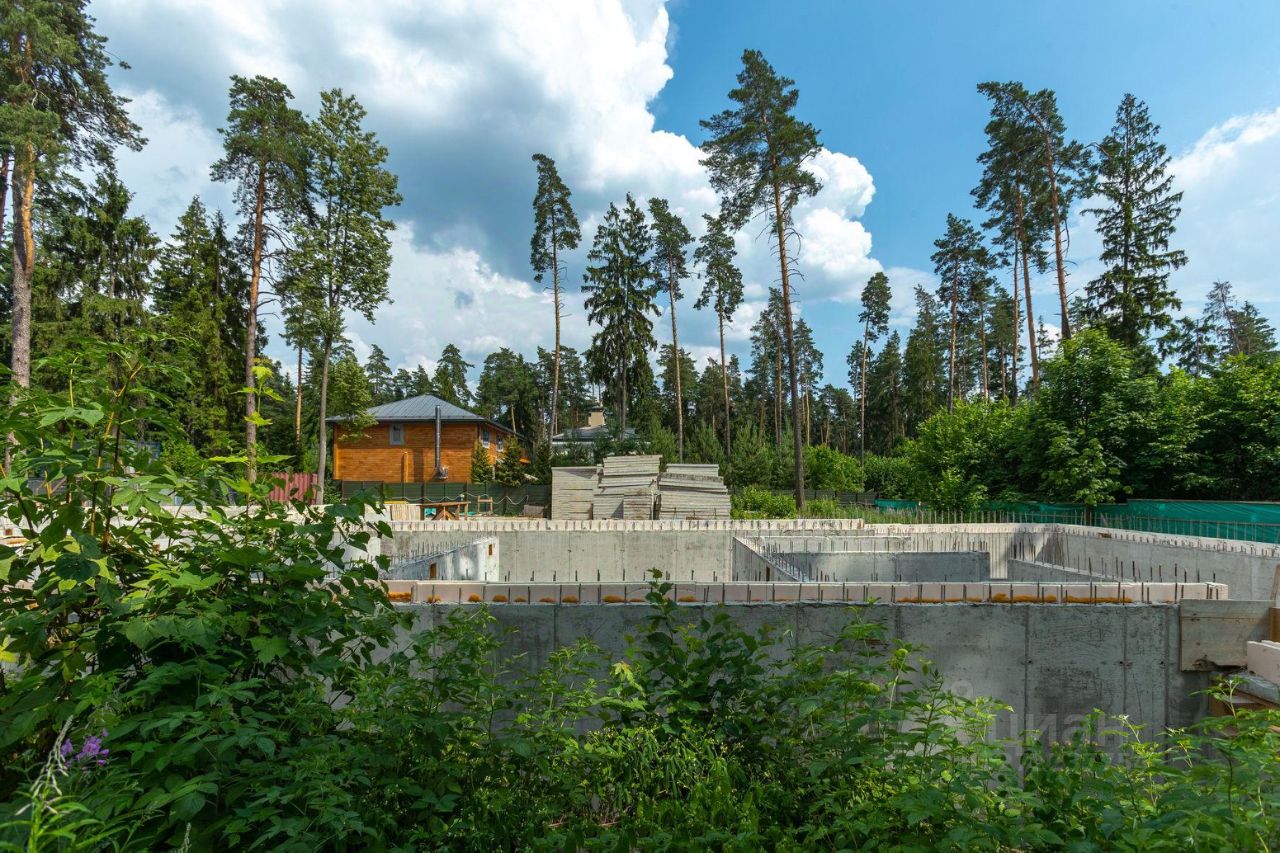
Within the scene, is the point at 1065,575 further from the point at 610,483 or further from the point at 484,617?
the point at 610,483

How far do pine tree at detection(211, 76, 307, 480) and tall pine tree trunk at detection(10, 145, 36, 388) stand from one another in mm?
5539

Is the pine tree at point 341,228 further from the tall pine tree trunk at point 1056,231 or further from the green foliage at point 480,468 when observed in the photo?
the tall pine tree trunk at point 1056,231

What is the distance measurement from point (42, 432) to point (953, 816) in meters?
3.64

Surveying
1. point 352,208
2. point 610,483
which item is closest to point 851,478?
point 610,483

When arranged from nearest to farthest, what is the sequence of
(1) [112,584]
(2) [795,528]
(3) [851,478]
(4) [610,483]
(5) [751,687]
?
(1) [112,584] → (5) [751,687] → (2) [795,528] → (4) [610,483] → (3) [851,478]

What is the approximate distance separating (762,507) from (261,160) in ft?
74.7

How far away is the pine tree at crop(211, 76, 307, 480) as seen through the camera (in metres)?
20.9

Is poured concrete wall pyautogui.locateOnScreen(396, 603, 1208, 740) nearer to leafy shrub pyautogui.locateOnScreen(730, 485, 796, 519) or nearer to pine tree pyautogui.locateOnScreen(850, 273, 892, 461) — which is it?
leafy shrub pyautogui.locateOnScreen(730, 485, 796, 519)

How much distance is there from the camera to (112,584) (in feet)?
6.73

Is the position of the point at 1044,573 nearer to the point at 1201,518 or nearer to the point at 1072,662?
the point at 1072,662

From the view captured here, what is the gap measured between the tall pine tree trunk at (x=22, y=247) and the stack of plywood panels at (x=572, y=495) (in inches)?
610

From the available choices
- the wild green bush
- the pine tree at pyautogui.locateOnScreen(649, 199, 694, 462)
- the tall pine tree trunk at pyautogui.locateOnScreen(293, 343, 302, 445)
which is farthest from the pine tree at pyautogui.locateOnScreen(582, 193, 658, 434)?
the wild green bush

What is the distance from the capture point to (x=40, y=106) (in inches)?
648

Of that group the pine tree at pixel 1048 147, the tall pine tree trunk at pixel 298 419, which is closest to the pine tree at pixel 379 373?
the tall pine tree trunk at pixel 298 419
